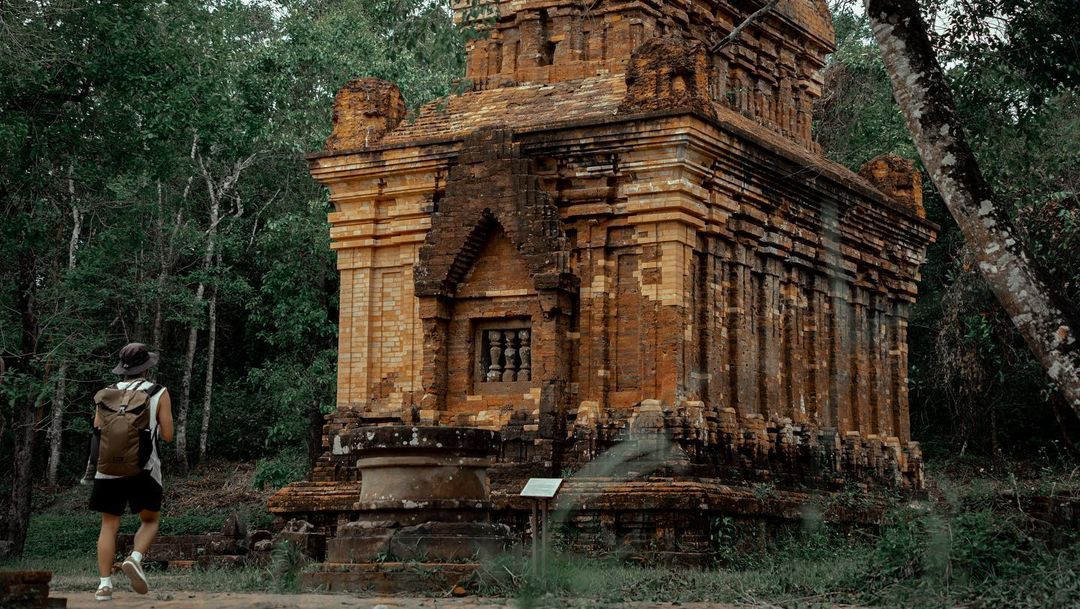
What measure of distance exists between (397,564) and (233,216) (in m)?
20.6

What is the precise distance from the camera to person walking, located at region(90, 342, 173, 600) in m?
8.95

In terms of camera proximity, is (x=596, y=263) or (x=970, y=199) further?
(x=596, y=263)

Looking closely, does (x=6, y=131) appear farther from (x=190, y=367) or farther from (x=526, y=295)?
(x=190, y=367)

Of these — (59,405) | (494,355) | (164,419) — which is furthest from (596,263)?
(59,405)

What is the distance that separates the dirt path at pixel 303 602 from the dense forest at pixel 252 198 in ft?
21.0

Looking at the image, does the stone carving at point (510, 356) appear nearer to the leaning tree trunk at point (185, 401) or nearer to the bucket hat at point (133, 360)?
the bucket hat at point (133, 360)

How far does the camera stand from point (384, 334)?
58.3 feet

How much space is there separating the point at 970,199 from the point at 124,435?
21.2 ft

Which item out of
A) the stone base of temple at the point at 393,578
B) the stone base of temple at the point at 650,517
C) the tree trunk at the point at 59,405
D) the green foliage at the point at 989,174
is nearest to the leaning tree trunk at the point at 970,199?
the green foliage at the point at 989,174

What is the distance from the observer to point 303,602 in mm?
9359

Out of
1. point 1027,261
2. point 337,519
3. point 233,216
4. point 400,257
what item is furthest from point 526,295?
point 233,216

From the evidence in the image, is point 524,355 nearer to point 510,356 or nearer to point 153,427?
point 510,356

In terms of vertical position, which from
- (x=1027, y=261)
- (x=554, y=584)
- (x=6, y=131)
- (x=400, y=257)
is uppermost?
(x=6, y=131)

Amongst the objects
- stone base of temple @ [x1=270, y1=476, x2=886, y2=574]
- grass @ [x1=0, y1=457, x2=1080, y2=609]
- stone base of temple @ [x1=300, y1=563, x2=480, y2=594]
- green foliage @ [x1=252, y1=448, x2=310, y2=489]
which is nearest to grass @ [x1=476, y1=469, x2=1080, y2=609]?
grass @ [x1=0, y1=457, x2=1080, y2=609]
